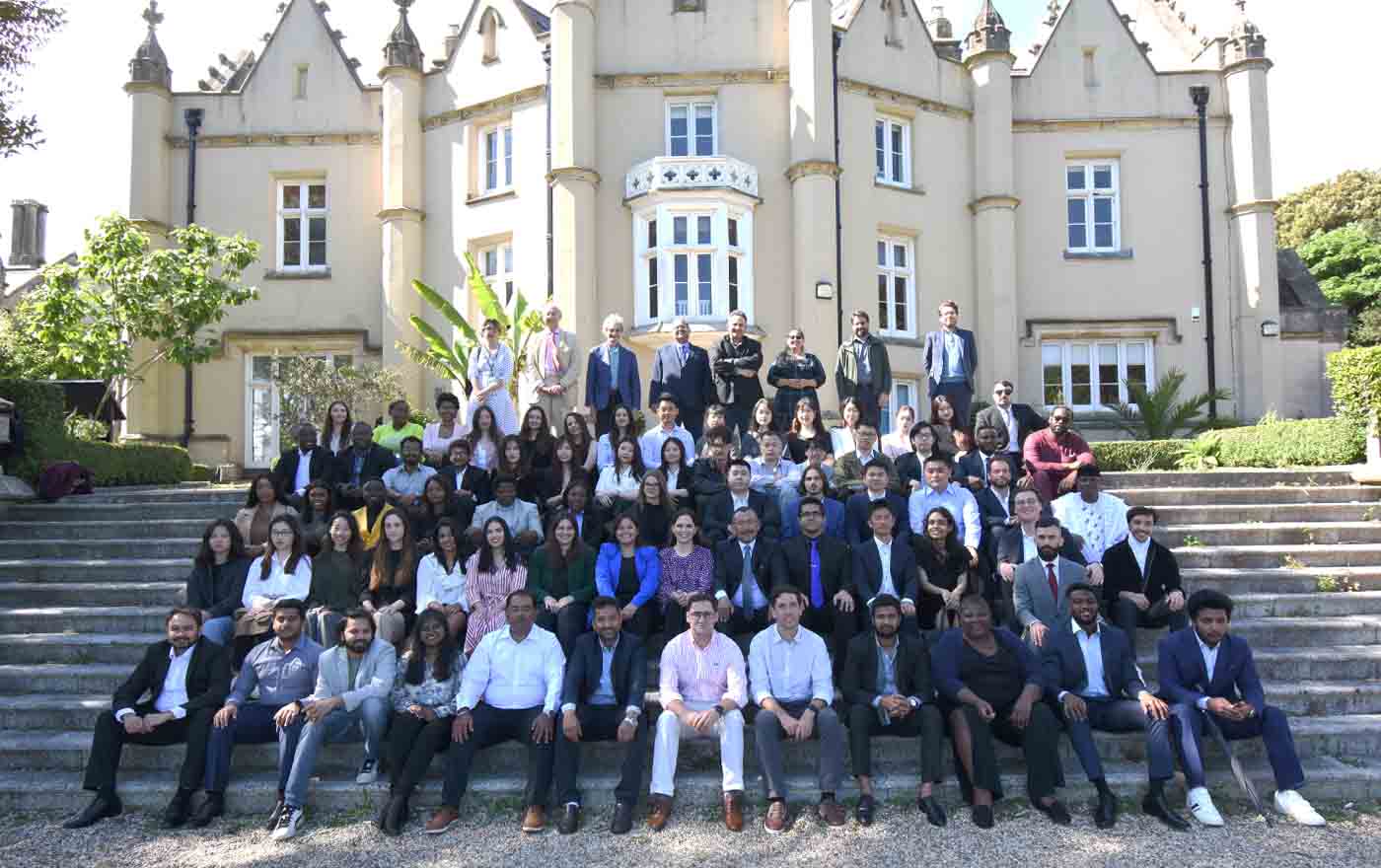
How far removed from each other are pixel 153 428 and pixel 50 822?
48.6ft

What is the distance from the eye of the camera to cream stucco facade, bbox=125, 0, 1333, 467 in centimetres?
1727

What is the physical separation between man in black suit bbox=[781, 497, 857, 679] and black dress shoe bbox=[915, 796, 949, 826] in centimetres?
140

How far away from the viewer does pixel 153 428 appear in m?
19.3

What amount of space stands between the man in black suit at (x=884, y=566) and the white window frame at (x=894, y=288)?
37.5ft

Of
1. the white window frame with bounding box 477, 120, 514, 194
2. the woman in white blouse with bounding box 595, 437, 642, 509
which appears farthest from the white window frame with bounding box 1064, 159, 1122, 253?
the woman in white blouse with bounding box 595, 437, 642, 509

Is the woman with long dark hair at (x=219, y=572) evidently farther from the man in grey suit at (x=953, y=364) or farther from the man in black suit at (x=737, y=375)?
the man in grey suit at (x=953, y=364)

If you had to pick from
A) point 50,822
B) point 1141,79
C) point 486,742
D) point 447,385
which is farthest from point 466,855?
point 1141,79

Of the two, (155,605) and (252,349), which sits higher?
(252,349)

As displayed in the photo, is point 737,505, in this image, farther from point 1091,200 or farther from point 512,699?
point 1091,200

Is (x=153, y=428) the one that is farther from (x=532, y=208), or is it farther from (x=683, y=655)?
(x=683, y=655)

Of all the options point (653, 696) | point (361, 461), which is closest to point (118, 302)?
point (361, 461)

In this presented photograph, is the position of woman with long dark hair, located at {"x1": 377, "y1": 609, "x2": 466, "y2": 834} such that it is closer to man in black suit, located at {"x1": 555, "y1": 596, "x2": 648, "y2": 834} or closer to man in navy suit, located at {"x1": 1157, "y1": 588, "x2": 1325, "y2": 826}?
man in black suit, located at {"x1": 555, "y1": 596, "x2": 648, "y2": 834}

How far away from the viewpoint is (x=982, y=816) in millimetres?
5703

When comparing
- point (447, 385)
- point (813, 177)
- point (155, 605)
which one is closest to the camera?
point (155, 605)
